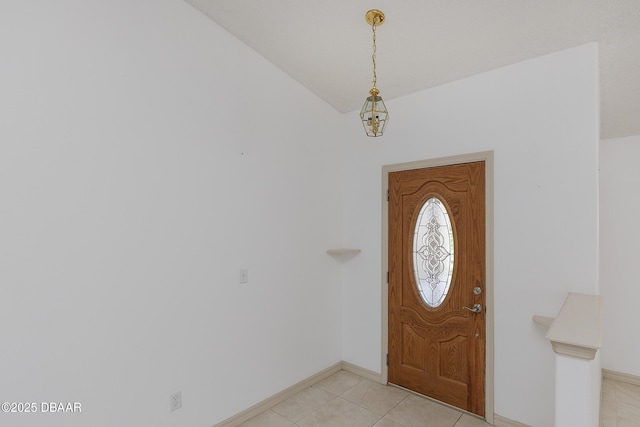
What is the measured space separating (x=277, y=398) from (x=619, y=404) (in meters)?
3.11

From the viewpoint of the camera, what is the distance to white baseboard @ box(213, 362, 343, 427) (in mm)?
2521

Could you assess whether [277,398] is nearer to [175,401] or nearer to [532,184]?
[175,401]

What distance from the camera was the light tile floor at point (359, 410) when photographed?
257 cm

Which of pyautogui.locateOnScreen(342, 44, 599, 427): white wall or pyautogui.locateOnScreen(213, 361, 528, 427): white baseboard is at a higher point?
pyautogui.locateOnScreen(342, 44, 599, 427): white wall

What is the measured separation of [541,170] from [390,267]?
5.03ft

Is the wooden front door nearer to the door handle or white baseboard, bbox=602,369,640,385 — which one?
the door handle

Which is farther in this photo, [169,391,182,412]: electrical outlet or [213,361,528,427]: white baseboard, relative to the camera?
[213,361,528,427]: white baseboard

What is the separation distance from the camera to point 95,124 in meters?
1.88

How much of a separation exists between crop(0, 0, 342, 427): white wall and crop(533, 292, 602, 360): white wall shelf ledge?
2.09 meters

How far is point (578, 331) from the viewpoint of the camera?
50.3 inches

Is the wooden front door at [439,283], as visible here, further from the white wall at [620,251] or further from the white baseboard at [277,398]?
the white wall at [620,251]

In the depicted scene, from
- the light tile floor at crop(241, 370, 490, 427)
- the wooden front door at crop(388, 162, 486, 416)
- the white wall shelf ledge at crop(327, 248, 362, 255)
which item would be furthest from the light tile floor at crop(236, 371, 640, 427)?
the white wall shelf ledge at crop(327, 248, 362, 255)

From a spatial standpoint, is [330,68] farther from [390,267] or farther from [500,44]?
[390,267]

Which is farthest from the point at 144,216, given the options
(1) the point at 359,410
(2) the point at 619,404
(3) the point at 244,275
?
(2) the point at 619,404
